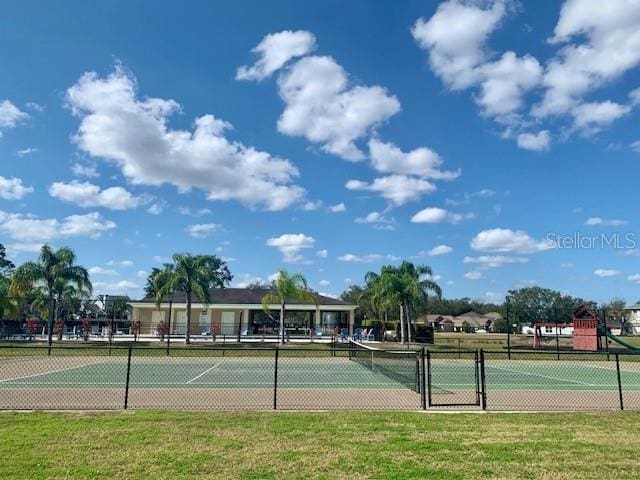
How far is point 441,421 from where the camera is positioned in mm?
9336

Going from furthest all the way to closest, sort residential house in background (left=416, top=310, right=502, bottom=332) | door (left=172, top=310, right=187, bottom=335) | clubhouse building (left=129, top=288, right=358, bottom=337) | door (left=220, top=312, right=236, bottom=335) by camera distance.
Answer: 1. residential house in background (left=416, top=310, right=502, bottom=332)
2. clubhouse building (left=129, top=288, right=358, bottom=337)
3. door (left=220, top=312, right=236, bottom=335)
4. door (left=172, top=310, right=187, bottom=335)

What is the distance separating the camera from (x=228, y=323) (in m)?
48.9

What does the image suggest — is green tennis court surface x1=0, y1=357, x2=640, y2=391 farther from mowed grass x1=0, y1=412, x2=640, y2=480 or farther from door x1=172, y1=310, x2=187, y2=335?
door x1=172, y1=310, x2=187, y2=335

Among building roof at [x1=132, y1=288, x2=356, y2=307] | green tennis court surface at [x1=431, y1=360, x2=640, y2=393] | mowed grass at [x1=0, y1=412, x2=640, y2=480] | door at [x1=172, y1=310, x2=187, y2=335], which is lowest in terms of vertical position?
green tennis court surface at [x1=431, y1=360, x2=640, y2=393]

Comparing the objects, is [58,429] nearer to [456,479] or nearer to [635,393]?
[456,479]

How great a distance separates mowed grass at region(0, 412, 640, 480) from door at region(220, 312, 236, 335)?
3710 cm

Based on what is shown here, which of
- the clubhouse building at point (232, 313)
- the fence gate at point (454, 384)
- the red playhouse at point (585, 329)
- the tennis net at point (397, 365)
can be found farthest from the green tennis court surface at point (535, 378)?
the clubhouse building at point (232, 313)

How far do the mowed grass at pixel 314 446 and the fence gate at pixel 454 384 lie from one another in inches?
61.3

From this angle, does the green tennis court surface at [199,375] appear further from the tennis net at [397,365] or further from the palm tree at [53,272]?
the palm tree at [53,272]

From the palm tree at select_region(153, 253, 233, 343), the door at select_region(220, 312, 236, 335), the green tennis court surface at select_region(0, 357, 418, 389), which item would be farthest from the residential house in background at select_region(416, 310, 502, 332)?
the green tennis court surface at select_region(0, 357, 418, 389)

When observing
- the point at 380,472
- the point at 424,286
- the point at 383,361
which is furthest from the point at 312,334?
the point at 380,472

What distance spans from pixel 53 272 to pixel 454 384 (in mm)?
30507

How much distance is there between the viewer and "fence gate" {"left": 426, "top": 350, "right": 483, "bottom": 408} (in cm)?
1140

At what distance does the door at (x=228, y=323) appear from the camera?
46.7m
